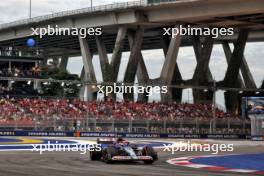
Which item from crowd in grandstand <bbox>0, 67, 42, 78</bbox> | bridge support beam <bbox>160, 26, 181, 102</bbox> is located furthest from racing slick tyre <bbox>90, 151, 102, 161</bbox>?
crowd in grandstand <bbox>0, 67, 42, 78</bbox>

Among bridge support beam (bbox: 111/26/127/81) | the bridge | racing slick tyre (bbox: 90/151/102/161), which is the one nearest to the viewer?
racing slick tyre (bbox: 90/151/102/161)

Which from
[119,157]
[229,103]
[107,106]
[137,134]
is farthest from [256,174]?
[229,103]

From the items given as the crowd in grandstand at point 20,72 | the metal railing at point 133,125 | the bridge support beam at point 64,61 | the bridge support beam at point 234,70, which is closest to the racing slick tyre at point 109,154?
the metal railing at point 133,125

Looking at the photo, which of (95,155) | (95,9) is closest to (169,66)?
(95,9)

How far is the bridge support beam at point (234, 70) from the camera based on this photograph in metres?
71.1

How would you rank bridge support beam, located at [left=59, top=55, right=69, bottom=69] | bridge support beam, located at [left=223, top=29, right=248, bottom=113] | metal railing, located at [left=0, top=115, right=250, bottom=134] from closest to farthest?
metal railing, located at [left=0, top=115, right=250, bottom=134], bridge support beam, located at [left=223, top=29, right=248, bottom=113], bridge support beam, located at [left=59, top=55, right=69, bottom=69]

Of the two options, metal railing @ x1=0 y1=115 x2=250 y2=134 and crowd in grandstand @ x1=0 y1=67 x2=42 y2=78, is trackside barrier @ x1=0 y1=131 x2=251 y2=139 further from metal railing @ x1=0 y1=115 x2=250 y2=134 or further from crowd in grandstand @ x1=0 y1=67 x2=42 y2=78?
crowd in grandstand @ x1=0 y1=67 x2=42 y2=78

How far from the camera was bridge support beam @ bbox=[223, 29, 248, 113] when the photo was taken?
7106 cm

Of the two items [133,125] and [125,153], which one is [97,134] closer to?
[133,125]

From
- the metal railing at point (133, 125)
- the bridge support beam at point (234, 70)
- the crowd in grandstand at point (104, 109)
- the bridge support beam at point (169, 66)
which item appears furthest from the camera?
the bridge support beam at point (234, 70)

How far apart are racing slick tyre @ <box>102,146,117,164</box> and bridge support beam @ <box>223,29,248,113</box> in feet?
168

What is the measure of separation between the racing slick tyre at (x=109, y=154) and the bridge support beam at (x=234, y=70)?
51107 millimetres

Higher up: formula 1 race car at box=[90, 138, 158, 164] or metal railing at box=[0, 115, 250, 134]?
metal railing at box=[0, 115, 250, 134]

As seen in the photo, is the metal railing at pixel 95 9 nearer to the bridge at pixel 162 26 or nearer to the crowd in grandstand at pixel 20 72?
the bridge at pixel 162 26
